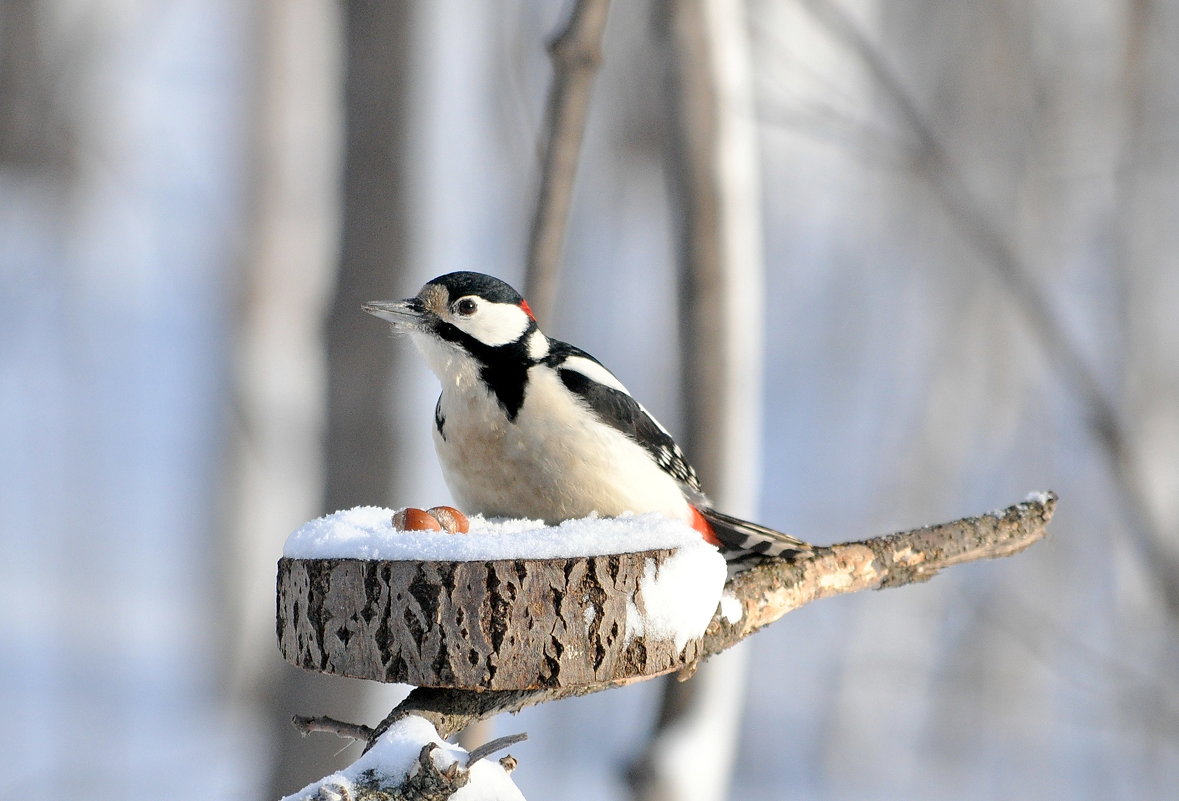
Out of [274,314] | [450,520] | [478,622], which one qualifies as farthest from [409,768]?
[274,314]

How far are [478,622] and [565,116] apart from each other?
1.61 meters

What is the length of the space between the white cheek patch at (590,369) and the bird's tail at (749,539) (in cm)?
37

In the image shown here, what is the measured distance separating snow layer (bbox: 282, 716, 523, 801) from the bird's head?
3.53ft

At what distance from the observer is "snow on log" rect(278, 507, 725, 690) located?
1.41 metres

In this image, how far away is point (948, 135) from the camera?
8.27 m

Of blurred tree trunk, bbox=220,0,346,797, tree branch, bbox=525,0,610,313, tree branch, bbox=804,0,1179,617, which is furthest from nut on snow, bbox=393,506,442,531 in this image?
blurred tree trunk, bbox=220,0,346,797

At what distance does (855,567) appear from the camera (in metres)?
2.22

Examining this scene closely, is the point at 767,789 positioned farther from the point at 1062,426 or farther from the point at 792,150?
the point at 792,150

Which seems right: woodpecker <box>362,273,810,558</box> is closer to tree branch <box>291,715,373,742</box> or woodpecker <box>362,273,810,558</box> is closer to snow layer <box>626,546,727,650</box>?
snow layer <box>626,546,727,650</box>

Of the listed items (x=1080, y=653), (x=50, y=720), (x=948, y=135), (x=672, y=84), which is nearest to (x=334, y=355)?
(x=672, y=84)

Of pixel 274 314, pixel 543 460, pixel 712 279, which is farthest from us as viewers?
pixel 274 314

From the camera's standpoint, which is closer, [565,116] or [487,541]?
[487,541]

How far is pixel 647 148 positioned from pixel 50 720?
18.0 feet

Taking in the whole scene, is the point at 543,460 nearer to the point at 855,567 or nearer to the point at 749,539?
the point at 749,539
